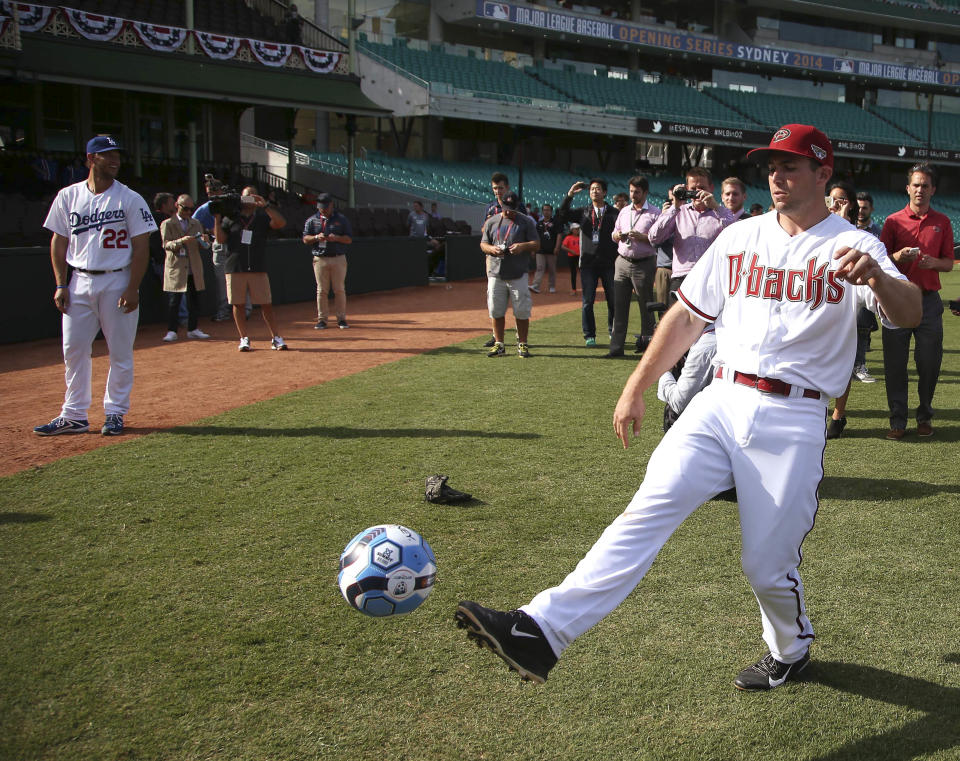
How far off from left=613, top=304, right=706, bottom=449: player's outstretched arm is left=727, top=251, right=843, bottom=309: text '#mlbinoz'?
0.27 metres

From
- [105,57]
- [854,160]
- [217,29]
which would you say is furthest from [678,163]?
[105,57]

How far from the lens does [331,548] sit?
4.84 metres

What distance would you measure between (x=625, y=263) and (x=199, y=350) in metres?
5.92

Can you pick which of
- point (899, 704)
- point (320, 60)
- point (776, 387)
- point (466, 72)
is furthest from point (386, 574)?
point (466, 72)

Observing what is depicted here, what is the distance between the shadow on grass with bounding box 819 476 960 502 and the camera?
19.1 ft

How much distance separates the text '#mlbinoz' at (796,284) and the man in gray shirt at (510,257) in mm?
7582

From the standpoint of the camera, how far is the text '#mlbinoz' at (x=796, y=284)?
3.17 m

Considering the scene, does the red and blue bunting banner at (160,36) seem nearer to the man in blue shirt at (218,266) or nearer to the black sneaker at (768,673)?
the man in blue shirt at (218,266)

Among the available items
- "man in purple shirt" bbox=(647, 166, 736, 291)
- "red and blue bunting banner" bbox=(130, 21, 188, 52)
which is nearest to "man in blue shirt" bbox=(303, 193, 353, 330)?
"man in purple shirt" bbox=(647, 166, 736, 291)

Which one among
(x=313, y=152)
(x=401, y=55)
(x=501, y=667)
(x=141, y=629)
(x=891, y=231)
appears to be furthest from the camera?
(x=401, y=55)

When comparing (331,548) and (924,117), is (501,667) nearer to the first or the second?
(331,548)

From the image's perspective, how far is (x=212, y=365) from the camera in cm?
1094

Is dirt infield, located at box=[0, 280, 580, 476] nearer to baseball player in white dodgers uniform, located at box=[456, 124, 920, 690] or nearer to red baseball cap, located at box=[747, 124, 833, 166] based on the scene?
baseball player in white dodgers uniform, located at box=[456, 124, 920, 690]

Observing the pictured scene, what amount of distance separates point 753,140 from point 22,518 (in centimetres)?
4159
